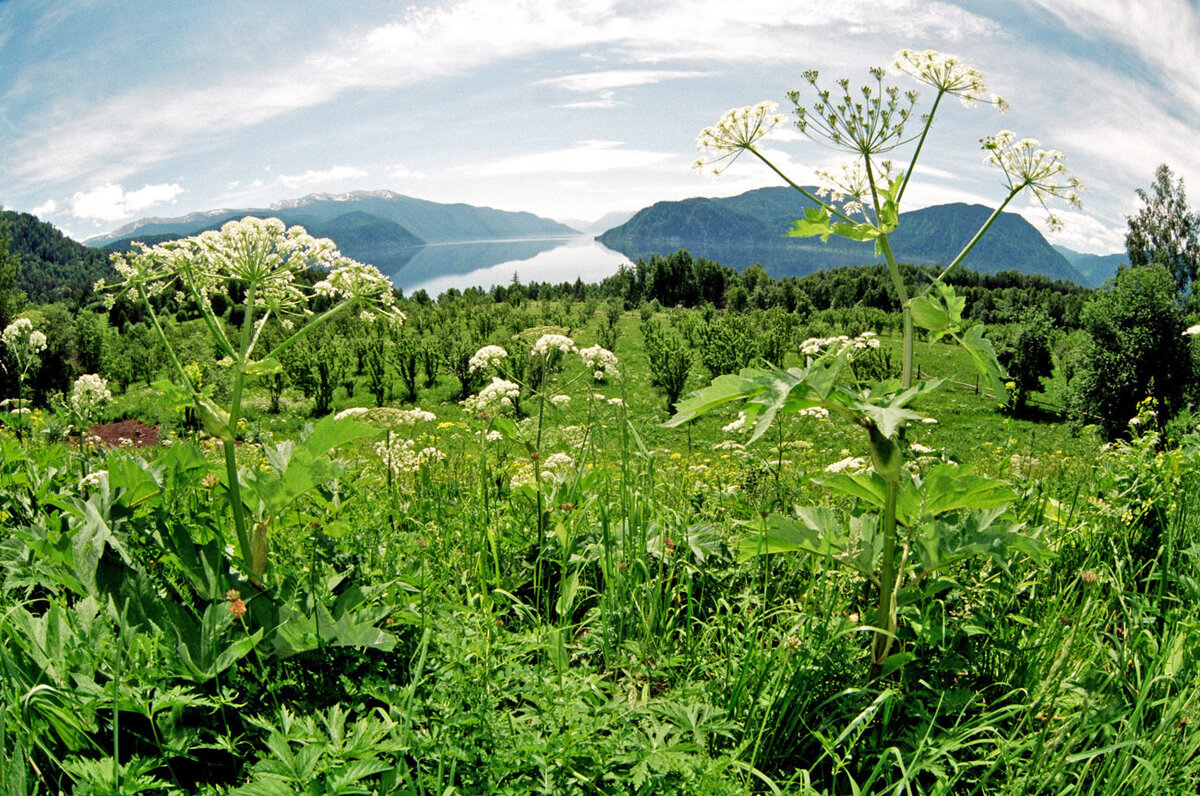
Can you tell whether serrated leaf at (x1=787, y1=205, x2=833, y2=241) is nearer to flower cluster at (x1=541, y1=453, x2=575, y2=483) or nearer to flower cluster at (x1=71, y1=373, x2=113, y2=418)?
flower cluster at (x1=541, y1=453, x2=575, y2=483)

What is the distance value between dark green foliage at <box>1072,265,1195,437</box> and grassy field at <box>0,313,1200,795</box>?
121 ft

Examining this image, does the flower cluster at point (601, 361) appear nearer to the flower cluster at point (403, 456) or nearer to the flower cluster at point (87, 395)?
the flower cluster at point (403, 456)

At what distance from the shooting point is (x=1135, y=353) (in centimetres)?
3225

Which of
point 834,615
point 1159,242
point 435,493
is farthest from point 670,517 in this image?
point 1159,242

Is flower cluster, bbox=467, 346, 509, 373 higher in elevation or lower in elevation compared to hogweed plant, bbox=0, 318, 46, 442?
lower

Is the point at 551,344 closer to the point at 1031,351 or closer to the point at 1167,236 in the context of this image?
the point at 1031,351

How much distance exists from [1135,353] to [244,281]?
41522mm

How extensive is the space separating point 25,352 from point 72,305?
253ft

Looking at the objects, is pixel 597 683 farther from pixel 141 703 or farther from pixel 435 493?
pixel 435 493

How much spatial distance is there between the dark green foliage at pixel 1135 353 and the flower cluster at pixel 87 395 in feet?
128

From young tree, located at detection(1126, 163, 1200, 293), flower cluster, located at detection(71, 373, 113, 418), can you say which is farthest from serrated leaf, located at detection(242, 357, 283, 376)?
young tree, located at detection(1126, 163, 1200, 293)

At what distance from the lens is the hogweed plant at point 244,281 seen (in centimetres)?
218

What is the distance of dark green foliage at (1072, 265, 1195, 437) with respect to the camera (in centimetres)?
3200

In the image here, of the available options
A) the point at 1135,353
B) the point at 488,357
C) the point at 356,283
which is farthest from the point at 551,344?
the point at 1135,353
